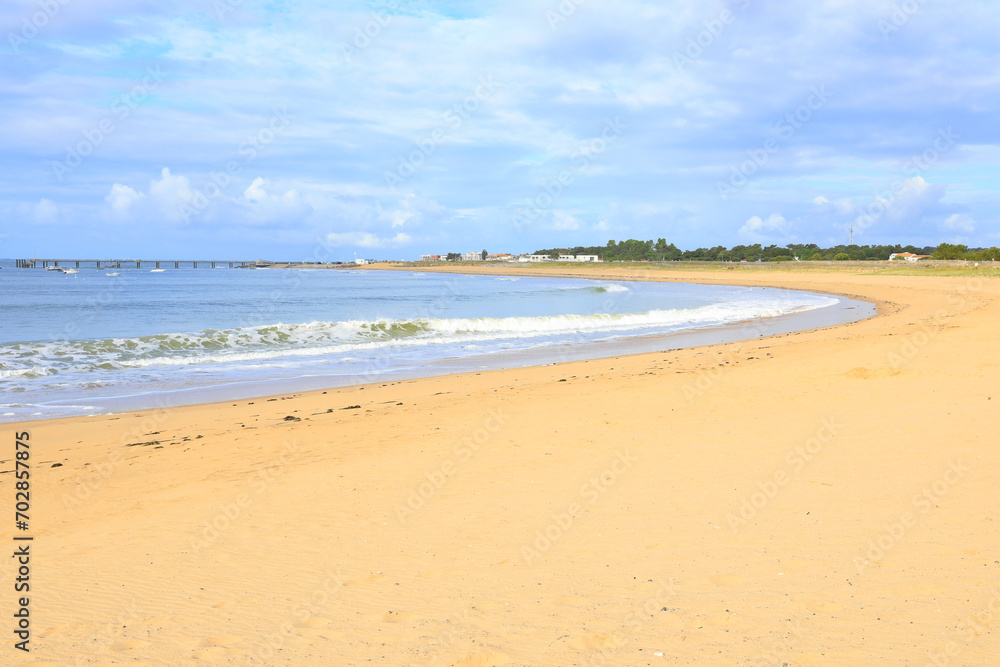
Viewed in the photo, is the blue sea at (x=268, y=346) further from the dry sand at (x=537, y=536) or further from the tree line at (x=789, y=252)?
the tree line at (x=789, y=252)

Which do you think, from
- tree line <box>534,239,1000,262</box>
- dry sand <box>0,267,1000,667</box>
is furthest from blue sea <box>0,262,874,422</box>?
tree line <box>534,239,1000,262</box>

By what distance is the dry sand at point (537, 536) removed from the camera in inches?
146

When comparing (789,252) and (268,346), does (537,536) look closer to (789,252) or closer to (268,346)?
(268,346)

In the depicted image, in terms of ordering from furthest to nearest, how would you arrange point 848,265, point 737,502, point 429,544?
point 848,265 → point 737,502 → point 429,544

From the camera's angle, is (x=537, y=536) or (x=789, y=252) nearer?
(x=537, y=536)

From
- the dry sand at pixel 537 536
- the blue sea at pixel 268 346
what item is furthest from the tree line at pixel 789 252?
the dry sand at pixel 537 536

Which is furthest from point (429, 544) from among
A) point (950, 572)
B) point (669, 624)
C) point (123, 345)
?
point (123, 345)

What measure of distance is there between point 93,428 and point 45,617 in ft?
24.1

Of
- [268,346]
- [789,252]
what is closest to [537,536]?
[268,346]

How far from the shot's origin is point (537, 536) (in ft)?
17.1

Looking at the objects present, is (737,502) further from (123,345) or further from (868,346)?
(123,345)

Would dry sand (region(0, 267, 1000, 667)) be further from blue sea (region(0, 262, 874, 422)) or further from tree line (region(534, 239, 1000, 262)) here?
tree line (region(534, 239, 1000, 262))

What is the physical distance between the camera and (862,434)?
304 inches

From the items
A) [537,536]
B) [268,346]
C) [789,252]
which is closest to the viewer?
[537,536]
